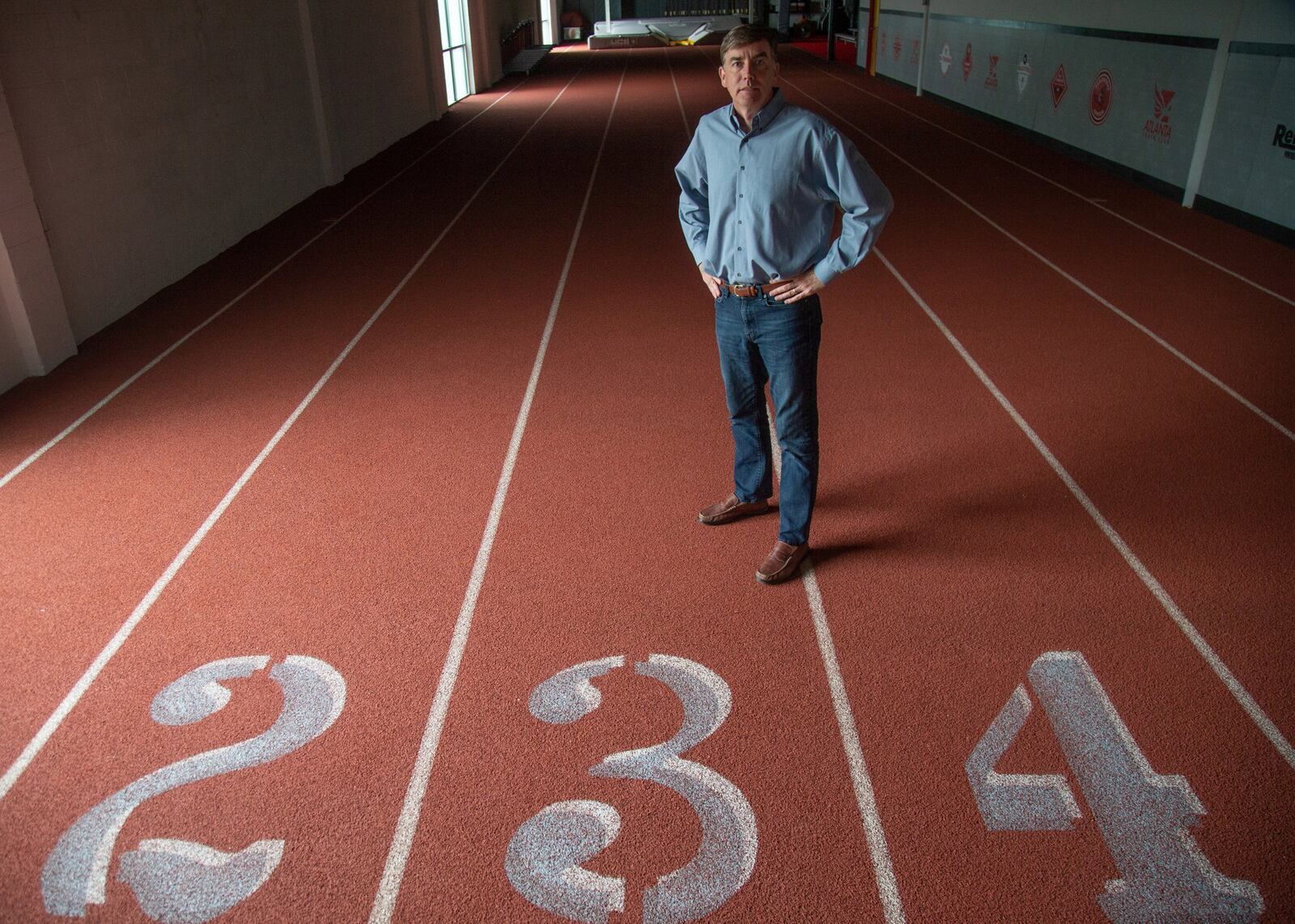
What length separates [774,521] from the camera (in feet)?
12.9

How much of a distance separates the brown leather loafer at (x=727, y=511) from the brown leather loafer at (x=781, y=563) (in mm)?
386

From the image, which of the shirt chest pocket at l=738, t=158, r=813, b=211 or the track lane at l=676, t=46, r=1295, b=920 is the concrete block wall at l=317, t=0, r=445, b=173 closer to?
the track lane at l=676, t=46, r=1295, b=920

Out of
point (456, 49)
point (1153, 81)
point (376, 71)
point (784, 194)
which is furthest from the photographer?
point (456, 49)

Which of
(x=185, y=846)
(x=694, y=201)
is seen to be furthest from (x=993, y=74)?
(x=185, y=846)

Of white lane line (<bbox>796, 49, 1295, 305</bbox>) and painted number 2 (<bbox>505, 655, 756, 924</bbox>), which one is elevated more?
painted number 2 (<bbox>505, 655, 756, 924</bbox>)

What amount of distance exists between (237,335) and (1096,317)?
5.56m

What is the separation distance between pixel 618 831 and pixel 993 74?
14.7m

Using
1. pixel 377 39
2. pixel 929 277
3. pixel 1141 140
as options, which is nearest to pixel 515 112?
pixel 377 39

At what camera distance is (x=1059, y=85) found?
12125 millimetres

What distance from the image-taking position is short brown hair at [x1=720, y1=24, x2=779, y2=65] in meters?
2.98

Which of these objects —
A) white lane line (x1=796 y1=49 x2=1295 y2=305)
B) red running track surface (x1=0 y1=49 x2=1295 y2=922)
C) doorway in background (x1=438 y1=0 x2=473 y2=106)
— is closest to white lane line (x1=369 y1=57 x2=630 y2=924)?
red running track surface (x1=0 y1=49 x2=1295 y2=922)

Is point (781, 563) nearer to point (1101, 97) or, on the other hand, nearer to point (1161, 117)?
point (1161, 117)

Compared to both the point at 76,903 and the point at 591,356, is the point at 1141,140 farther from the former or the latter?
the point at 76,903

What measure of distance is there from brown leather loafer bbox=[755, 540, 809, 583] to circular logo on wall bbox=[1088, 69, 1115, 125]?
959 cm
